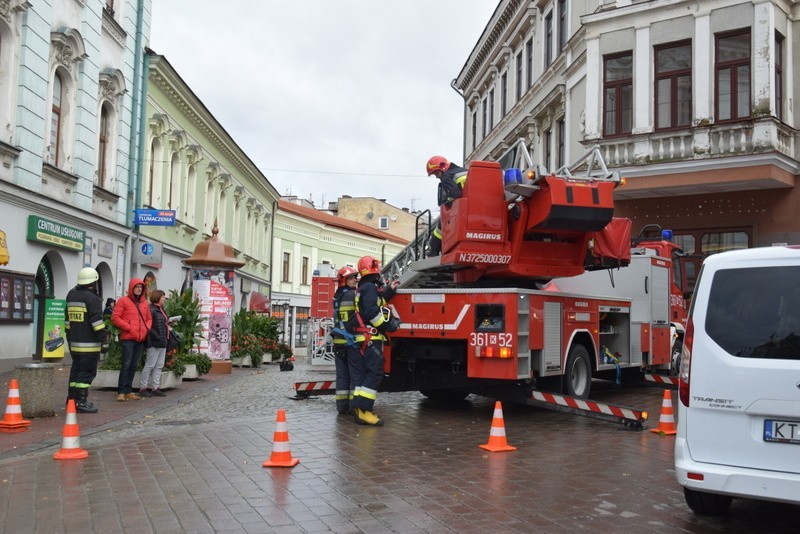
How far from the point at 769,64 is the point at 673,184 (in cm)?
331

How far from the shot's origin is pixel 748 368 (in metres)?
4.89

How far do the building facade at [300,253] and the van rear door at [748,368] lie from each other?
41.6 m

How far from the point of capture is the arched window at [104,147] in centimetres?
2100

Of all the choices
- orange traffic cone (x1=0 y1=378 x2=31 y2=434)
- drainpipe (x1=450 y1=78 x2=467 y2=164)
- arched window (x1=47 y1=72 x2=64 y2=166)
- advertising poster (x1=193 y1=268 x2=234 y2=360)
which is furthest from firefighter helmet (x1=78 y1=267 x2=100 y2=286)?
drainpipe (x1=450 y1=78 x2=467 y2=164)

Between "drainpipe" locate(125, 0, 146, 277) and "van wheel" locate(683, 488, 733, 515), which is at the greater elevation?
"drainpipe" locate(125, 0, 146, 277)

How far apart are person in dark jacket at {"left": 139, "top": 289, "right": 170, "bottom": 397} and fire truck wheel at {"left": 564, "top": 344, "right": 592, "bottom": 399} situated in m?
6.14

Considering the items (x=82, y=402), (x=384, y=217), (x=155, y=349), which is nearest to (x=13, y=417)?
(x=82, y=402)

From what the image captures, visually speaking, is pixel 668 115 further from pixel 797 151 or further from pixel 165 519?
pixel 165 519

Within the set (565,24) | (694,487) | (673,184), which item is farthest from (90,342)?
(565,24)

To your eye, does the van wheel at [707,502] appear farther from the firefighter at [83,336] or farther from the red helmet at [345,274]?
the firefighter at [83,336]

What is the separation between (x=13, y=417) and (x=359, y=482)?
4.72 meters

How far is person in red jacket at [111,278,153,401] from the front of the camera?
1152 cm

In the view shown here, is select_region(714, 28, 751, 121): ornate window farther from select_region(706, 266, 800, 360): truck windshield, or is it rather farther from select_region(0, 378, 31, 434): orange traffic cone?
select_region(0, 378, 31, 434): orange traffic cone

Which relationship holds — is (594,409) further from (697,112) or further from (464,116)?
(464,116)
